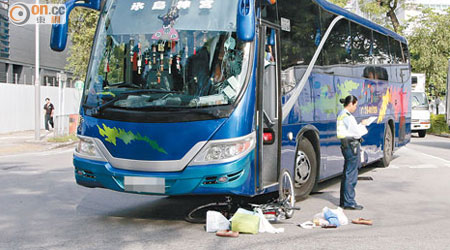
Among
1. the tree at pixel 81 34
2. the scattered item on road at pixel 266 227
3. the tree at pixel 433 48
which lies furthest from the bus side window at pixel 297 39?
the tree at pixel 433 48

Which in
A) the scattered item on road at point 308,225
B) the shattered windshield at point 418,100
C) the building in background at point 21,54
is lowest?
the scattered item on road at point 308,225

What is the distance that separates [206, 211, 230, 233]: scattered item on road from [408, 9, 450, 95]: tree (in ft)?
119

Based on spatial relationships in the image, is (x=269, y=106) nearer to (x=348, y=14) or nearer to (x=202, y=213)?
(x=202, y=213)

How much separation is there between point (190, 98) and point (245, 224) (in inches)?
63.2

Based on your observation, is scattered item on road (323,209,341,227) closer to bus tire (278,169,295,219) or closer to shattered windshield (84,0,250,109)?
bus tire (278,169,295,219)

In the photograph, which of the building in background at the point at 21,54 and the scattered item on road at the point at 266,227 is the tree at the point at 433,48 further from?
the scattered item on road at the point at 266,227

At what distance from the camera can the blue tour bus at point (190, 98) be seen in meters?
7.20

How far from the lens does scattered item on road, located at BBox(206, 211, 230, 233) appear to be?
722 cm

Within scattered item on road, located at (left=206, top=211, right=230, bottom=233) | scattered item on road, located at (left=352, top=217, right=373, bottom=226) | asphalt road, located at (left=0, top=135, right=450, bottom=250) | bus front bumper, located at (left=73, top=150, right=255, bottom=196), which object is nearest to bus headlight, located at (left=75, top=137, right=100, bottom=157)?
bus front bumper, located at (left=73, top=150, right=255, bottom=196)

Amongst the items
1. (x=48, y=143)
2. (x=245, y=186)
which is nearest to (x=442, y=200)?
(x=245, y=186)

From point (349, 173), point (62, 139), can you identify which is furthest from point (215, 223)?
point (62, 139)

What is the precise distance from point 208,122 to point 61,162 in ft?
33.8

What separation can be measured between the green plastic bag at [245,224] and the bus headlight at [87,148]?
6.33 feet

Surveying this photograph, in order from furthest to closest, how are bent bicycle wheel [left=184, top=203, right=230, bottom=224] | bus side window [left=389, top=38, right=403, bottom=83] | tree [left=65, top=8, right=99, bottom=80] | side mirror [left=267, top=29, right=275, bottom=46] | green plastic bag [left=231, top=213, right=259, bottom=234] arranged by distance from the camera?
tree [left=65, top=8, right=99, bottom=80] < bus side window [left=389, top=38, right=403, bottom=83] < side mirror [left=267, top=29, right=275, bottom=46] < bent bicycle wheel [left=184, top=203, right=230, bottom=224] < green plastic bag [left=231, top=213, right=259, bottom=234]
